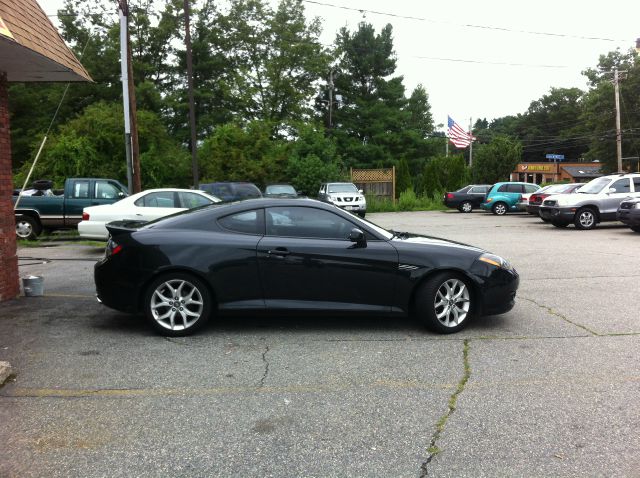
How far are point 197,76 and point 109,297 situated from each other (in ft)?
133

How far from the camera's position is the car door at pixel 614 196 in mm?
17484

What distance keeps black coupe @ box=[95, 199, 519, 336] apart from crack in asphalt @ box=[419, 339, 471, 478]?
30.6 inches

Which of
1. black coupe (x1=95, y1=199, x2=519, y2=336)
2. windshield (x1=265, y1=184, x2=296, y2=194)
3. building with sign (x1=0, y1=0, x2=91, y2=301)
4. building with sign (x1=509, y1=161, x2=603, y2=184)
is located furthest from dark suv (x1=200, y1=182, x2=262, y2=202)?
building with sign (x1=509, y1=161, x2=603, y2=184)

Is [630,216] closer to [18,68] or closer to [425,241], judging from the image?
[425,241]

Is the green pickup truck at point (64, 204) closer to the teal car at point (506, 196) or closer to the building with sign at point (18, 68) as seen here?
the building with sign at point (18, 68)

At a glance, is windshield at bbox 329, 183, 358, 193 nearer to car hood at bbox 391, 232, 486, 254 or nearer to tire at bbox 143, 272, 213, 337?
car hood at bbox 391, 232, 486, 254

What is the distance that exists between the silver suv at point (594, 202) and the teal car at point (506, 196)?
888cm

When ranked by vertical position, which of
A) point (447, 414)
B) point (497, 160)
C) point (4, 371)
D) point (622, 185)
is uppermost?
point (497, 160)

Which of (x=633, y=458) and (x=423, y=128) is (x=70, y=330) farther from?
(x=423, y=128)

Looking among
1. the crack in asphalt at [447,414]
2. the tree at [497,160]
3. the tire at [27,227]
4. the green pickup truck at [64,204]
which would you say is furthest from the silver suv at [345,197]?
the crack in asphalt at [447,414]

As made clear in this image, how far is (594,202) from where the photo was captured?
17.4 m

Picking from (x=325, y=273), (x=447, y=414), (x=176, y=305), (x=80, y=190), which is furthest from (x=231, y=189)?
(x=447, y=414)

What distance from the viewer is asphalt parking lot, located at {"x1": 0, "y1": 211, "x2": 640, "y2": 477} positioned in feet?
10.6

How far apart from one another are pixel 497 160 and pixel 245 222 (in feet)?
114
